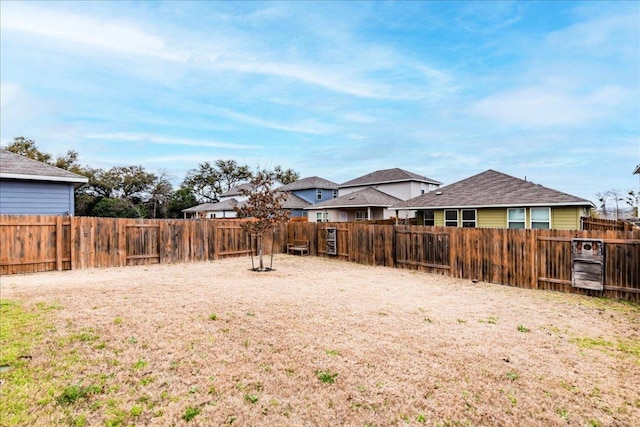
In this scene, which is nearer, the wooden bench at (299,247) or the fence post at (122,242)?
the fence post at (122,242)

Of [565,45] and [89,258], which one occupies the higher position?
[565,45]

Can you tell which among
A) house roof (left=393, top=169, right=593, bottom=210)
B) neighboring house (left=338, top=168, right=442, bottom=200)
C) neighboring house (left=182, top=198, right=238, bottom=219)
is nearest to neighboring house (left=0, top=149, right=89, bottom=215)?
house roof (left=393, top=169, right=593, bottom=210)

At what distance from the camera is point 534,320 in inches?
250

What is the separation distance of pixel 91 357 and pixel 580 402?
5.52 metres

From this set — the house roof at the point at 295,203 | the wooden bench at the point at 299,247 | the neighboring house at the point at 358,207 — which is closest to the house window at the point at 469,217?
the neighboring house at the point at 358,207

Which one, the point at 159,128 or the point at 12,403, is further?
the point at 159,128

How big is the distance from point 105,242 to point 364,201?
18633 mm

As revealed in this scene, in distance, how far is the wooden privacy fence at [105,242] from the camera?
1105 cm

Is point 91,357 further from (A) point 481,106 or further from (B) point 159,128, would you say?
(B) point 159,128

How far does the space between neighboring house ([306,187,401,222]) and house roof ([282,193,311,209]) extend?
6.14 metres

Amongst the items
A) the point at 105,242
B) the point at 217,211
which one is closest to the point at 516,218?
the point at 105,242

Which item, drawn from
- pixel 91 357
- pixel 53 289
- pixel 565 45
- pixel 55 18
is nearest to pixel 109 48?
pixel 55 18

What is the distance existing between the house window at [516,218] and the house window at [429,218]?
407 centimetres

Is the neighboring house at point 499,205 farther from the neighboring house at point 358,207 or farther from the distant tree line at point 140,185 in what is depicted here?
the distant tree line at point 140,185
